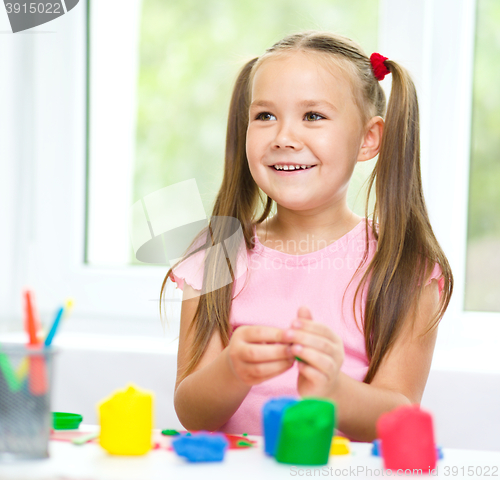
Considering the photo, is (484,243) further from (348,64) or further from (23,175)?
(23,175)

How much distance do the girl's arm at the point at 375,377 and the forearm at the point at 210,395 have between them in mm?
125

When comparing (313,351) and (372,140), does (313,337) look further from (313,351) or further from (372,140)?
(372,140)

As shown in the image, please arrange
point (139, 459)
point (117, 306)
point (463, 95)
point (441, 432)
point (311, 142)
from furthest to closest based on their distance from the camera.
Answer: point (117, 306) → point (463, 95) → point (441, 432) → point (311, 142) → point (139, 459)

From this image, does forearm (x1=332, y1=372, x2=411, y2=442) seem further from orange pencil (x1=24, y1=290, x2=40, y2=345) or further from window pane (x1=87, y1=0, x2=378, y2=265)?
window pane (x1=87, y1=0, x2=378, y2=265)

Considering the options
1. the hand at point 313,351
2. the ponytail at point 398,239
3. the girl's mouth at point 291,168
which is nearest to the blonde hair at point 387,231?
the ponytail at point 398,239

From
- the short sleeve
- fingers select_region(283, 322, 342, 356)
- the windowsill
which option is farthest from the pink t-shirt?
fingers select_region(283, 322, 342, 356)

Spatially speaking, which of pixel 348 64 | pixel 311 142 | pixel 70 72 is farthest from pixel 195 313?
pixel 70 72

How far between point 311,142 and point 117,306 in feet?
2.26

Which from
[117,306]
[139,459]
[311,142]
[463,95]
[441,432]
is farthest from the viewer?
[117,306]

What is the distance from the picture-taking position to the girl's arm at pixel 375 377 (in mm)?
547

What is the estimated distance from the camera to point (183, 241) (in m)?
1.25

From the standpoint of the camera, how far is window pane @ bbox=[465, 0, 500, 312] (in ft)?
3.90

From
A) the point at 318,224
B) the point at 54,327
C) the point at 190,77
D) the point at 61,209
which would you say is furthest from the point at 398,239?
the point at 61,209

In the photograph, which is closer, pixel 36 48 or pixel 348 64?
pixel 348 64
